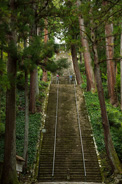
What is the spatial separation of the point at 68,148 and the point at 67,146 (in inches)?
7.2

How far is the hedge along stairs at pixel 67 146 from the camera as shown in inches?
414

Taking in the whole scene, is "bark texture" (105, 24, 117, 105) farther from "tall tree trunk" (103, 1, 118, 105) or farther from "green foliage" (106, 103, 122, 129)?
"green foliage" (106, 103, 122, 129)

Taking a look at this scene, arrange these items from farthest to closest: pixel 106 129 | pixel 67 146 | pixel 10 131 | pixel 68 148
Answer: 1. pixel 67 146
2. pixel 68 148
3. pixel 106 129
4. pixel 10 131

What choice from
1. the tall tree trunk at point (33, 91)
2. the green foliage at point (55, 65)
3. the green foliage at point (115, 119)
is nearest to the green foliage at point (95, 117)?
the green foliage at point (115, 119)

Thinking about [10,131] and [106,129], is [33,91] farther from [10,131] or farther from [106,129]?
[10,131]

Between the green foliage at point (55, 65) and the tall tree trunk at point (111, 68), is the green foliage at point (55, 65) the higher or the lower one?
the lower one

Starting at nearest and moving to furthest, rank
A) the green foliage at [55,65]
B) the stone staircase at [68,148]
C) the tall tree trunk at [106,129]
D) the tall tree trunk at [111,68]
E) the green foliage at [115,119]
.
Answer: the green foliage at [55,65] < the tall tree trunk at [106,129] < the stone staircase at [68,148] < the green foliage at [115,119] < the tall tree trunk at [111,68]

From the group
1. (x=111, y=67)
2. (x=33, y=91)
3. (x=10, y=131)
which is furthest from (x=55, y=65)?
(x=111, y=67)

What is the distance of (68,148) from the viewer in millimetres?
12336

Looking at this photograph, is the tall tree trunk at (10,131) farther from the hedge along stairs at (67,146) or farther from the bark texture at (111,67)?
the bark texture at (111,67)

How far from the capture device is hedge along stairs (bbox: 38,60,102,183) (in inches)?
414

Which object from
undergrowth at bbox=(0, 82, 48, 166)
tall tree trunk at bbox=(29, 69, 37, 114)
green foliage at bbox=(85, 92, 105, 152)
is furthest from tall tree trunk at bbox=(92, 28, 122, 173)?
tall tree trunk at bbox=(29, 69, 37, 114)

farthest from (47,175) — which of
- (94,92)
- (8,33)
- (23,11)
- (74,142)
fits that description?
(94,92)

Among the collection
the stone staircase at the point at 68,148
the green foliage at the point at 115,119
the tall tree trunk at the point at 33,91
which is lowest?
the stone staircase at the point at 68,148
